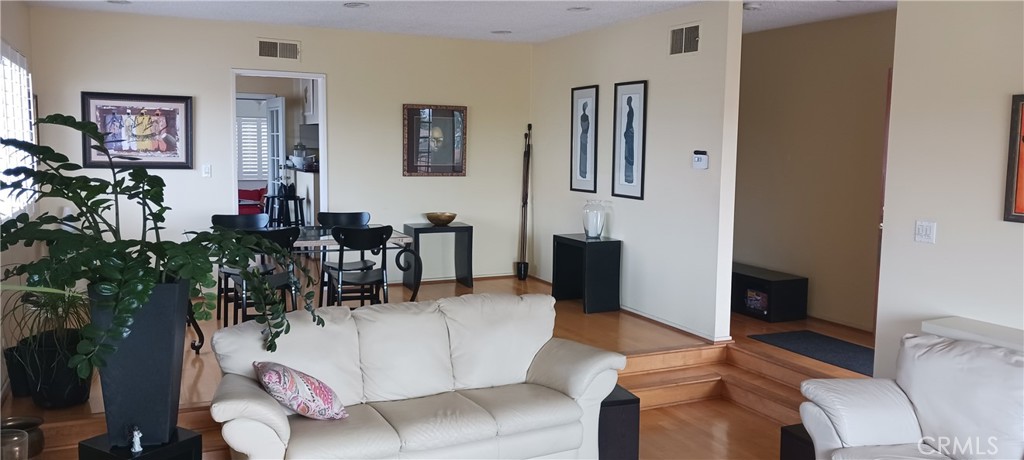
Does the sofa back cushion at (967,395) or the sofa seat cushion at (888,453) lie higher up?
the sofa back cushion at (967,395)

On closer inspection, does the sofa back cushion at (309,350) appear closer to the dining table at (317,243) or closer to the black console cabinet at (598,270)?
the dining table at (317,243)

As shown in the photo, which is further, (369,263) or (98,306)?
(369,263)

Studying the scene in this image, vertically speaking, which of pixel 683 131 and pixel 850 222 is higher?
pixel 683 131

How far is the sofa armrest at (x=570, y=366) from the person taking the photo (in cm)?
387

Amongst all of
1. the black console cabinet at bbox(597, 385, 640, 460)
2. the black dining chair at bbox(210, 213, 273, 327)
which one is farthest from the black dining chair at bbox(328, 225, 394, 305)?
the black console cabinet at bbox(597, 385, 640, 460)

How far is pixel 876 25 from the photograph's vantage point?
5.99m

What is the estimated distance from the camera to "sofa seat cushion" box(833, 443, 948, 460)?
3287 millimetres

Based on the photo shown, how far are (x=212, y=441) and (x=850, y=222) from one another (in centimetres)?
503

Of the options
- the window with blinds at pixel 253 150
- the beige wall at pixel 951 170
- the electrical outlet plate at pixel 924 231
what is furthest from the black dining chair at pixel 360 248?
the window with blinds at pixel 253 150

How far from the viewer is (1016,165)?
3689 mm

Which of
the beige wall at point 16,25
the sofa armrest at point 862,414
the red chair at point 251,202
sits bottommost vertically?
the sofa armrest at point 862,414

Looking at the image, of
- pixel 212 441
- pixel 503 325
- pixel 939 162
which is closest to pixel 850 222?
pixel 939 162

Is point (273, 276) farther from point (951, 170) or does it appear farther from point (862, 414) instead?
point (951, 170)

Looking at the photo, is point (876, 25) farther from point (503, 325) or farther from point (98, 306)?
point (98, 306)
